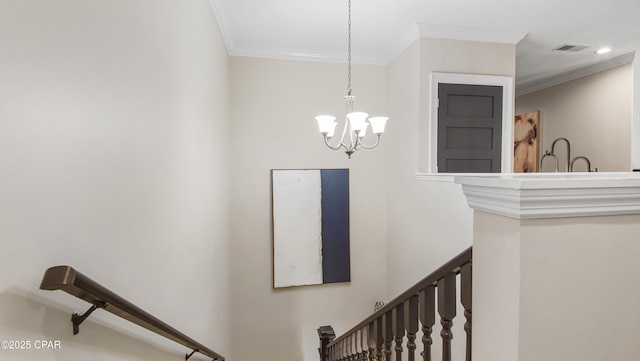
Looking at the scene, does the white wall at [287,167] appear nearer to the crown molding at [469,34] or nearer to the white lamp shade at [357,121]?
the crown molding at [469,34]

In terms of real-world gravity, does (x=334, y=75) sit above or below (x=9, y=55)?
above

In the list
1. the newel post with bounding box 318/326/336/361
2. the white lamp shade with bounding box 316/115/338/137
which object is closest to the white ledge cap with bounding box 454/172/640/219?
the white lamp shade with bounding box 316/115/338/137

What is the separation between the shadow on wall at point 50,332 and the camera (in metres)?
0.54

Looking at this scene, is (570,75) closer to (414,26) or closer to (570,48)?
(570,48)

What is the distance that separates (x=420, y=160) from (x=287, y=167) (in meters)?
1.54

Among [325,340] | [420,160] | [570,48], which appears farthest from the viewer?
[570,48]

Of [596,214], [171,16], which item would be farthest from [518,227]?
[171,16]

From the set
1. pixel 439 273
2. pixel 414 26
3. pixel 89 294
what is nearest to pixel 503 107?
pixel 414 26

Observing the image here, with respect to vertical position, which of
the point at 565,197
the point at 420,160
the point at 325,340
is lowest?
the point at 325,340

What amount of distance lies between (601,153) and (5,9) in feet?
18.9

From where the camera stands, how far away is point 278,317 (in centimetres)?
371

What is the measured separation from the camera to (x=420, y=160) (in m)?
3.12

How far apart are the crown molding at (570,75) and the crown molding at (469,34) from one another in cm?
187

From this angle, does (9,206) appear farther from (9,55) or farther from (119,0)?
(119,0)
